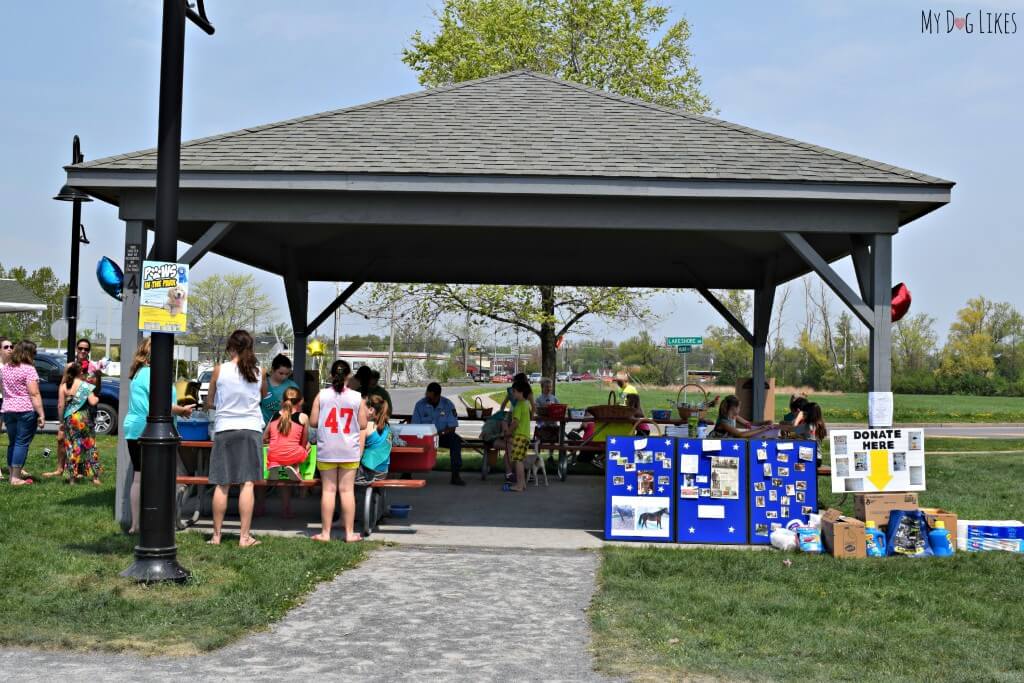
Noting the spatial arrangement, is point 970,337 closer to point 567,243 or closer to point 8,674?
point 567,243

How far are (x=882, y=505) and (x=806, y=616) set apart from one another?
9.90 feet

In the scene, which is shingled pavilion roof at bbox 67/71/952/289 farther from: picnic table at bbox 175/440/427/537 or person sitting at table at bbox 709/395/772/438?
picnic table at bbox 175/440/427/537

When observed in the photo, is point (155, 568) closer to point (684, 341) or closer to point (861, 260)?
point (861, 260)

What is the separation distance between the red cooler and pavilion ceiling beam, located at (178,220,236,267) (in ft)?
8.53

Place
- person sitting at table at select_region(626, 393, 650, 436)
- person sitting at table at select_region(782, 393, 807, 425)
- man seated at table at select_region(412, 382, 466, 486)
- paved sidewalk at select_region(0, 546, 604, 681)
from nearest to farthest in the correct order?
paved sidewalk at select_region(0, 546, 604, 681) → person sitting at table at select_region(782, 393, 807, 425) → person sitting at table at select_region(626, 393, 650, 436) → man seated at table at select_region(412, 382, 466, 486)

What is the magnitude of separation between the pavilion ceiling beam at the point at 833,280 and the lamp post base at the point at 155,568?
586cm

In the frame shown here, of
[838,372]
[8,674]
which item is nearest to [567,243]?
[8,674]

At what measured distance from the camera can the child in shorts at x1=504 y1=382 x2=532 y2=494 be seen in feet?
43.1

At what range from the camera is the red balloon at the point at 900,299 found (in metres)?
10.3

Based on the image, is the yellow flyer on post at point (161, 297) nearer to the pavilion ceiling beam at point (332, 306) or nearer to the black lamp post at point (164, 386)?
the black lamp post at point (164, 386)

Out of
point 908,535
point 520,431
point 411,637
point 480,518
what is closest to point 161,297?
point 411,637

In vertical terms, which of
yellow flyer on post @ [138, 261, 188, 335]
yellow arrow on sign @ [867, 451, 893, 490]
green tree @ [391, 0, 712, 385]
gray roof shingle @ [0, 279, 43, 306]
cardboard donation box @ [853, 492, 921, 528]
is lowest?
cardboard donation box @ [853, 492, 921, 528]

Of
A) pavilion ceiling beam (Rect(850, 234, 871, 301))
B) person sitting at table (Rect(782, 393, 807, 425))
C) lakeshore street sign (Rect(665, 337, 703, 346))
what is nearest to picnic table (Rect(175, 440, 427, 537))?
pavilion ceiling beam (Rect(850, 234, 871, 301))

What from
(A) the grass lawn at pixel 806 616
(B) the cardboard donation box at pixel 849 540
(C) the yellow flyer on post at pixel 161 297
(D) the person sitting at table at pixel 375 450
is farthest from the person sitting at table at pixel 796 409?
(C) the yellow flyer on post at pixel 161 297
